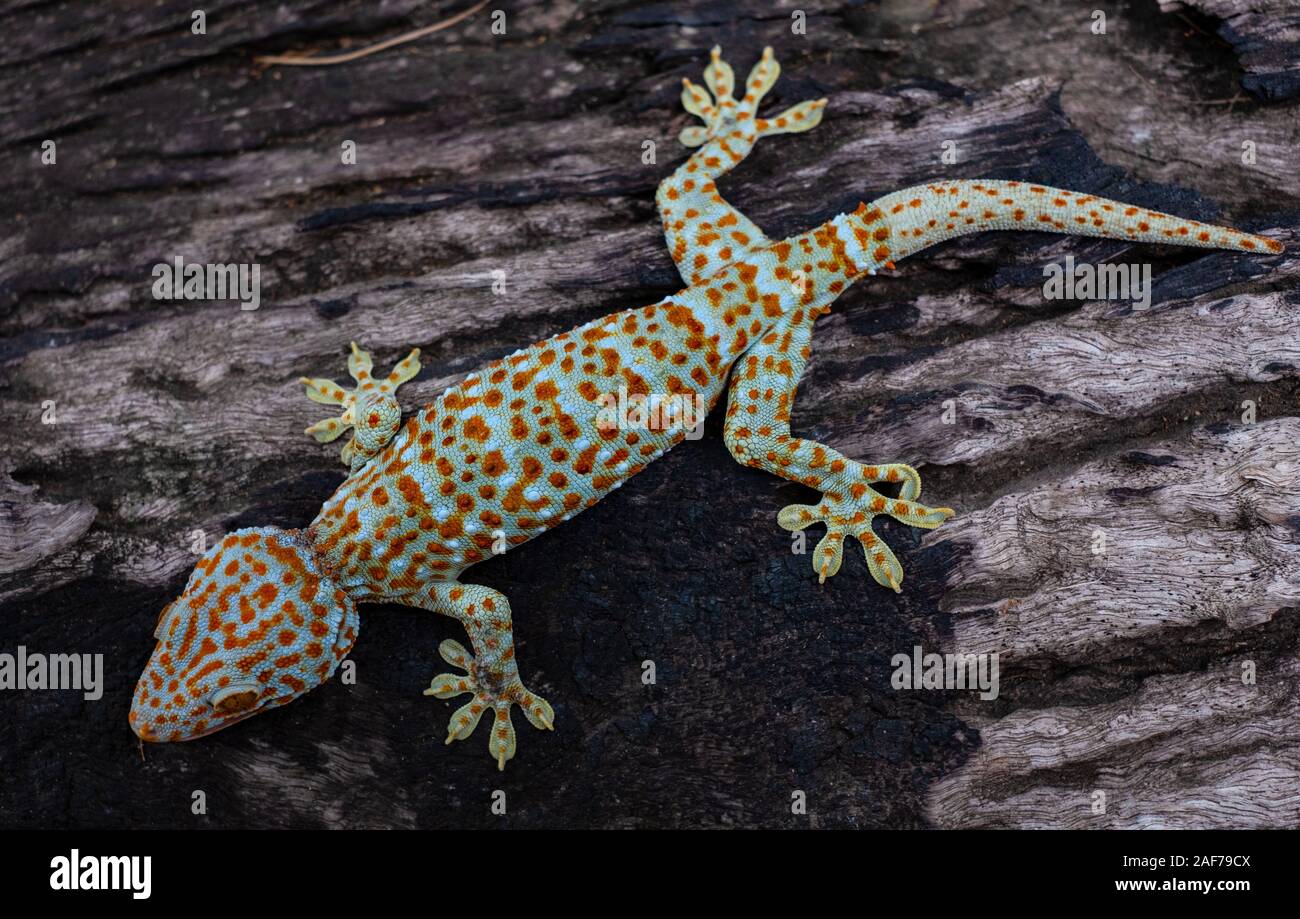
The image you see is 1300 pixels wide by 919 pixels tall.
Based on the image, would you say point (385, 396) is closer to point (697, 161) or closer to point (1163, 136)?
point (697, 161)

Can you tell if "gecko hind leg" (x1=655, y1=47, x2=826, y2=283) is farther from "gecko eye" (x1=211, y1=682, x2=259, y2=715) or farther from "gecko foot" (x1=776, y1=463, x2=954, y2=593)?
"gecko eye" (x1=211, y1=682, x2=259, y2=715)

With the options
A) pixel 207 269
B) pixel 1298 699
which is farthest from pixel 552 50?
pixel 1298 699

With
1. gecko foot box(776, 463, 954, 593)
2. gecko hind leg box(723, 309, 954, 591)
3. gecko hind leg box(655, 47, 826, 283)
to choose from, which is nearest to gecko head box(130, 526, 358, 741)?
gecko hind leg box(723, 309, 954, 591)

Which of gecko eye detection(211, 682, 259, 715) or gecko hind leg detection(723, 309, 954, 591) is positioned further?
gecko hind leg detection(723, 309, 954, 591)

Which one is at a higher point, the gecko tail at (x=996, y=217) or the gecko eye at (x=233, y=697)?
the gecko tail at (x=996, y=217)

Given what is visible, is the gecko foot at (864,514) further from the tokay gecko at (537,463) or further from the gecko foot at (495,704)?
the gecko foot at (495,704)

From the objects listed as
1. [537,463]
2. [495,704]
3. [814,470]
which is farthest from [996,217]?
[495,704]

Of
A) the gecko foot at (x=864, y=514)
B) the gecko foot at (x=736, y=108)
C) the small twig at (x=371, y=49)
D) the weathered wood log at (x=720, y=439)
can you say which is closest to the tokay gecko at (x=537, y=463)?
the gecko foot at (x=864, y=514)
